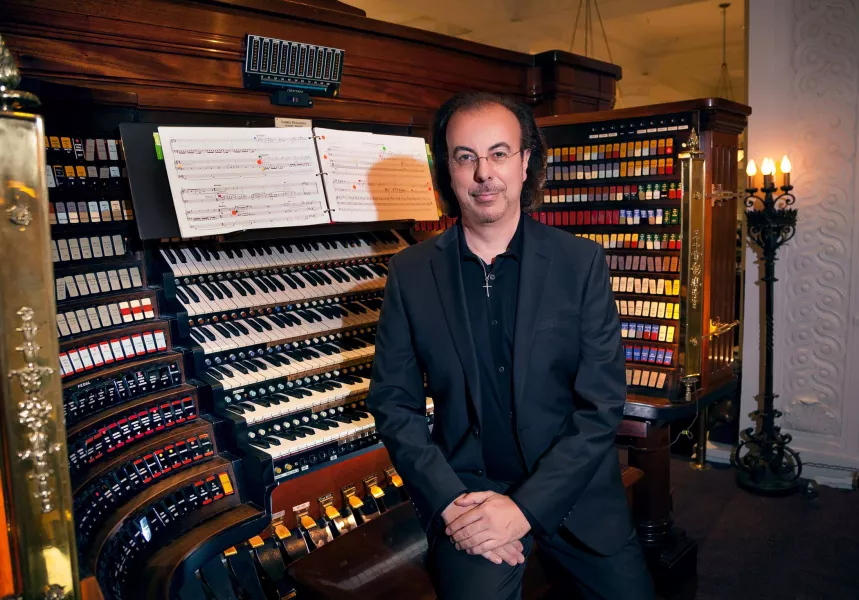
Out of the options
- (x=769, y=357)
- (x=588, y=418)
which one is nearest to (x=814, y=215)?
(x=769, y=357)

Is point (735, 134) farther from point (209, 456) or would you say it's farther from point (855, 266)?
point (209, 456)

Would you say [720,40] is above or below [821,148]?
above

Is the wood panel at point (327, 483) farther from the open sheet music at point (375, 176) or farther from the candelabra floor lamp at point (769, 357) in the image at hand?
the candelabra floor lamp at point (769, 357)

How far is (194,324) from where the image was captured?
108 inches

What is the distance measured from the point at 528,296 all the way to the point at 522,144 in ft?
1.57

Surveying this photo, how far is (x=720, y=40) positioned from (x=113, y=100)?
1050 centimetres

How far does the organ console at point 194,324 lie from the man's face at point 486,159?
1.18 m

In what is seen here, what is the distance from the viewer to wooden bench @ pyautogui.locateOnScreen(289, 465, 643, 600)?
2.05m

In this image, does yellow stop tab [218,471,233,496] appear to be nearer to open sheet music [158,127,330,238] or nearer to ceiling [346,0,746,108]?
open sheet music [158,127,330,238]

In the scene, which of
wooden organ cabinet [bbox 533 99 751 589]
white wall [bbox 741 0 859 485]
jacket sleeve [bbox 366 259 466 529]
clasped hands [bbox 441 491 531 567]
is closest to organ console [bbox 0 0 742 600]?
wooden organ cabinet [bbox 533 99 751 589]

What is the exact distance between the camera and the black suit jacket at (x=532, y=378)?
193 centimetres

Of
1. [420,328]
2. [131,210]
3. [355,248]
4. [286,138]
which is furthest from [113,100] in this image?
[420,328]

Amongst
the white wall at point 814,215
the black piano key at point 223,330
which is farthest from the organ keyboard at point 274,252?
the white wall at point 814,215

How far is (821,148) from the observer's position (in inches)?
178
